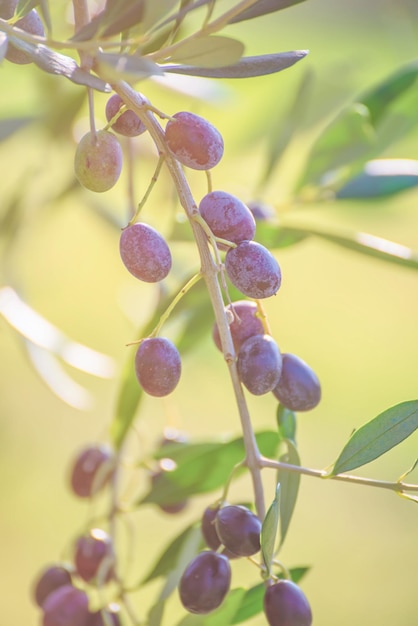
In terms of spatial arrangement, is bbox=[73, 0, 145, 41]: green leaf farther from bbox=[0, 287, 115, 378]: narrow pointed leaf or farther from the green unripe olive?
bbox=[0, 287, 115, 378]: narrow pointed leaf

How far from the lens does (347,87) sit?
95 centimetres

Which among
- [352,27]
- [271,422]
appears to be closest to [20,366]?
[271,422]

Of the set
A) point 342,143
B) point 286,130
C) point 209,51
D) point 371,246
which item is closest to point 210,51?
point 209,51

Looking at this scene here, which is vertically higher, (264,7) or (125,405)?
(264,7)

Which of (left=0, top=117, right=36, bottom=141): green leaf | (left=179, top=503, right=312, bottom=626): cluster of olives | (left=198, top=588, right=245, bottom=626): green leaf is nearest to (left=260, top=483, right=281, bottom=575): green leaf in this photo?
(left=179, top=503, right=312, bottom=626): cluster of olives

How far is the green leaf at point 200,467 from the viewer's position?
53 cm

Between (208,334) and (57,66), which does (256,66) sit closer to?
(57,66)

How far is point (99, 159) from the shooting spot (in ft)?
1.16

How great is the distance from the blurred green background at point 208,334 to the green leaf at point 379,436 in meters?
0.23

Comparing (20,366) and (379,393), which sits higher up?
(379,393)

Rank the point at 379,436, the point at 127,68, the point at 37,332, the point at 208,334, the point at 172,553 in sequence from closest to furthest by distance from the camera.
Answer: the point at 127,68 < the point at 379,436 < the point at 172,553 < the point at 208,334 < the point at 37,332

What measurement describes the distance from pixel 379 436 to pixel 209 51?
0.64ft

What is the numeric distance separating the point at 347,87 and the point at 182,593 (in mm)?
687

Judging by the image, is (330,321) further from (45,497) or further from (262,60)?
(262,60)
